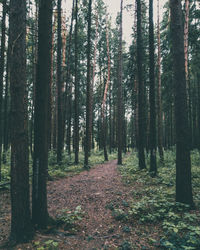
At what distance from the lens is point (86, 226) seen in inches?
187

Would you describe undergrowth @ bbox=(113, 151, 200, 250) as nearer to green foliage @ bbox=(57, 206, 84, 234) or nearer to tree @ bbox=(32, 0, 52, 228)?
green foliage @ bbox=(57, 206, 84, 234)

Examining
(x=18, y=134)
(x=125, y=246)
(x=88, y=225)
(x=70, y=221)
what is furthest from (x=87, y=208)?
(x=18, y=134)

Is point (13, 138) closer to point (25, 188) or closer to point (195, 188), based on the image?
point (25, 188)

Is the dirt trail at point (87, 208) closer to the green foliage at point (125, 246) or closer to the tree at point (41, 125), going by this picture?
the green foliage at point (125, 246)

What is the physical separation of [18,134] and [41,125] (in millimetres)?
620

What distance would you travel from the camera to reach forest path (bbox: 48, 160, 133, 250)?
13.3 feet

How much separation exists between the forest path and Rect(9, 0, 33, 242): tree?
105 centimetres

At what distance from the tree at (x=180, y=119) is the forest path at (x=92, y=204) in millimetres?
2072

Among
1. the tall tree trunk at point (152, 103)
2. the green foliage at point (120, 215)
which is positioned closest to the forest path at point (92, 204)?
the green foliage at point (120, 215)

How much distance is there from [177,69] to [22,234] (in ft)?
19.9

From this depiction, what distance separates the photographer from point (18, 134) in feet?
12.7

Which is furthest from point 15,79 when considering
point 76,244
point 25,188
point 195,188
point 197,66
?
point 197,66

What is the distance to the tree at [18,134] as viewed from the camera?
3.84m

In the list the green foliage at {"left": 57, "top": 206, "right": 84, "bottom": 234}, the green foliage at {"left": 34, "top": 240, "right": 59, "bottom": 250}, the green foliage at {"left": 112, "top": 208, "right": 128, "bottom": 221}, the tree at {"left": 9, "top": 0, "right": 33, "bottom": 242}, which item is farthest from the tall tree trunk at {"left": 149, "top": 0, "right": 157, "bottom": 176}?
the tree at {"left": 9, "top": 0, "right": 33, "bottom": 242}
